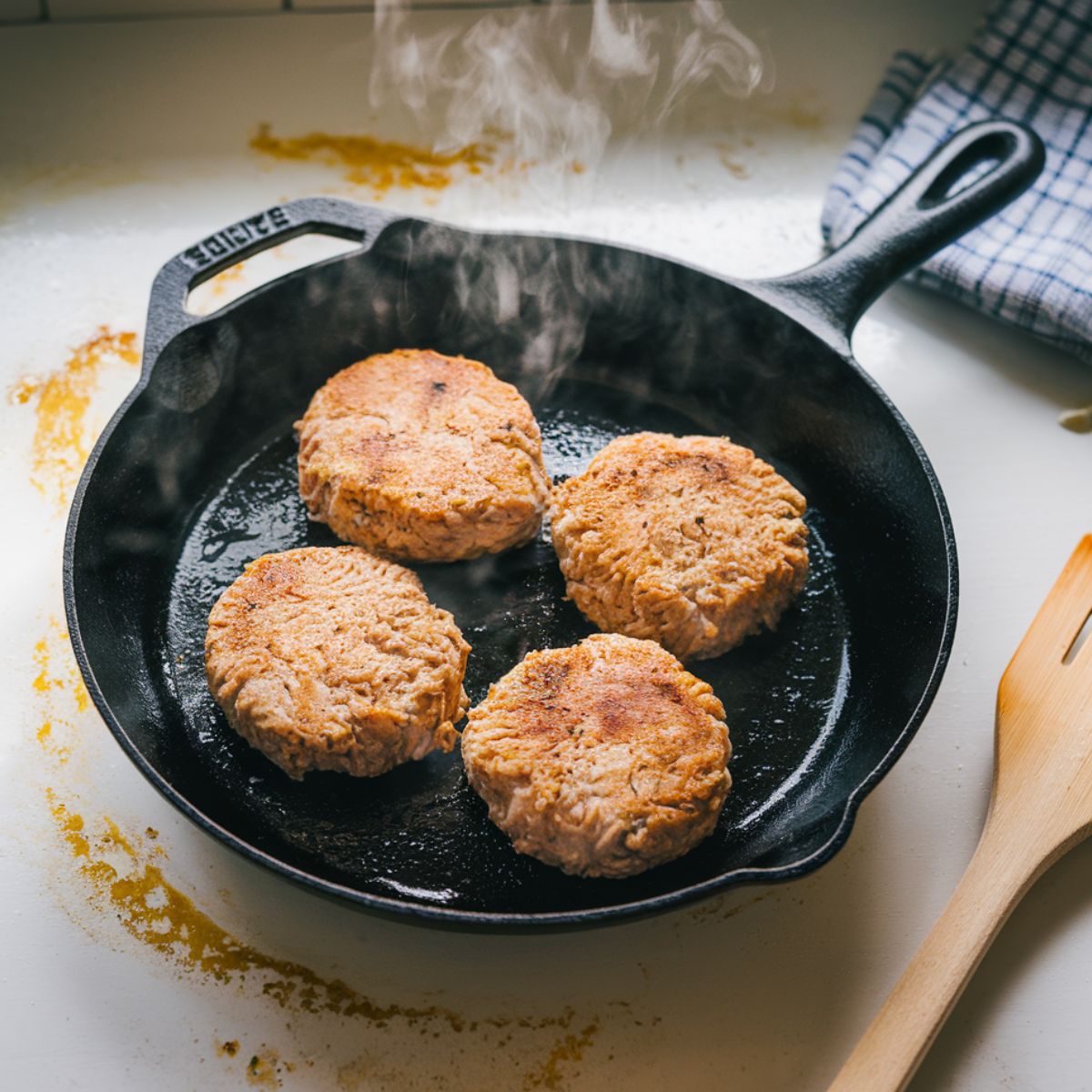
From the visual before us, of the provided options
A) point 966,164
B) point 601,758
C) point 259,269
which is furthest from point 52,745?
point 966,164

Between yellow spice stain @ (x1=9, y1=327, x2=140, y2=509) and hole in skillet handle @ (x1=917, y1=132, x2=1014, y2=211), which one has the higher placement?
hole in skillet handle @ (x1=917, y1=132, x2=1014, y2=211)

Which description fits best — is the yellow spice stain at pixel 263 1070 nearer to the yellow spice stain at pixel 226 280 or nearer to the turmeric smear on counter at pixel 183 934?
the turmeric smear on counter at pixel 183 934

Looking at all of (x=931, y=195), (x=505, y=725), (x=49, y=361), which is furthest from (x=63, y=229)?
(x=931, y=195)

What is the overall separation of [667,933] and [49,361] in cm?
180

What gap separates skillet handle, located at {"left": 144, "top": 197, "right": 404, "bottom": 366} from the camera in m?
2.15

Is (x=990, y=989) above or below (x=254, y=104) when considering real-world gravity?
below

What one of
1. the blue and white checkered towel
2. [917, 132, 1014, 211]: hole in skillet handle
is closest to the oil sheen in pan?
[917, 132, 1014, 211]: hole in skillet handle

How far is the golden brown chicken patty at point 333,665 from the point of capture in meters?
1.81

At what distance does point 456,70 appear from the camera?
3238mm

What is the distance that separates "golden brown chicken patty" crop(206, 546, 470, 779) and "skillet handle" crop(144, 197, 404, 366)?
1.66 feet

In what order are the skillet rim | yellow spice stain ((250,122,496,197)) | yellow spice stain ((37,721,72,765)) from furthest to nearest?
yellow spice stain ((250,122,496,197))
yellow spice stain ((37,721,72,765))
the skillet rim

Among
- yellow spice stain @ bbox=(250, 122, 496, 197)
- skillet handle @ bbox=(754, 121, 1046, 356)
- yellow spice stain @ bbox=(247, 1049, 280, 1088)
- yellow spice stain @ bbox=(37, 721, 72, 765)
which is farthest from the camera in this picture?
yellow spice stain @ bbox=(250, 122, 496, 197)

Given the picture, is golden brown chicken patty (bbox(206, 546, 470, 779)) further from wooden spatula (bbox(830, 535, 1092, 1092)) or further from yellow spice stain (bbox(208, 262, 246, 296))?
yellow spice stain (bbox(208, 262, 246, 296))

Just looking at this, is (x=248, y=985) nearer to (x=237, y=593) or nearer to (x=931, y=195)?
(x=237, y=593)
